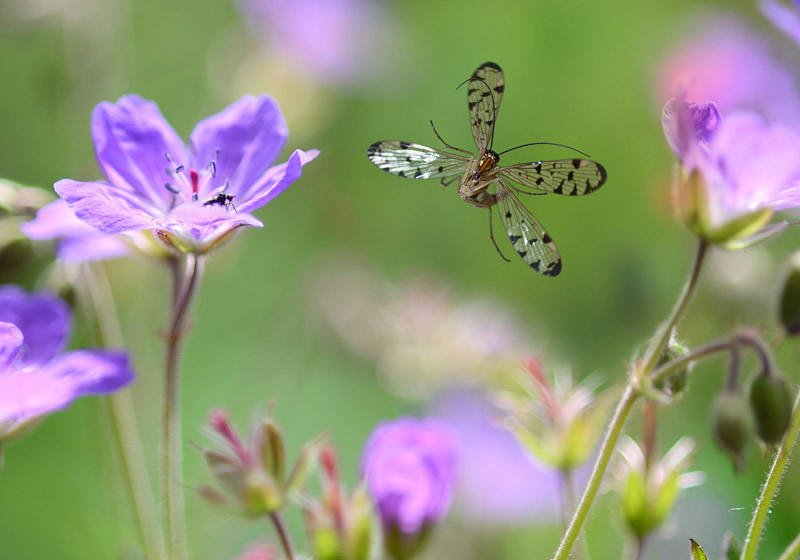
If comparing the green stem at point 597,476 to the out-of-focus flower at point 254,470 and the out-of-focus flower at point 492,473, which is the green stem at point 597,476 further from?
the out-of-focus flower at point 492,473

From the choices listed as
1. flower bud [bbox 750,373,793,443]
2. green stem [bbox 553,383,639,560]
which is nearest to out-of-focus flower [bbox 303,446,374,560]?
green stem [bbox 553,383,639,560]

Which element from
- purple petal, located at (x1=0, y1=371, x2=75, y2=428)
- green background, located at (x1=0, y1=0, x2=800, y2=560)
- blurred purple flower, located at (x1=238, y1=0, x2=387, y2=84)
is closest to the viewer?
purple petal, located at (x1=0, y1=371, x2=75, y2=428)

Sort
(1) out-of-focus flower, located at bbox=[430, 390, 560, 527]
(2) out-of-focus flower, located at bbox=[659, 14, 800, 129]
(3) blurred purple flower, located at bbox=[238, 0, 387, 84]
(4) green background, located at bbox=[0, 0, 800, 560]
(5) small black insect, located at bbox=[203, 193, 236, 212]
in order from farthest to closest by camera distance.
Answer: (3) blurred purple flower, located at bbox=[238, 0, 387, 84], (2) out-of-focus flower, located at bbox=[659, 14, 800, 129], (4) green background, located at bbox=[0, 0, 800, 560], (1) out-of-focus flower, located at bbox=[430, 390, 560, 527], (5) small black insect, located at bbox=[203, 193, 236, 212]

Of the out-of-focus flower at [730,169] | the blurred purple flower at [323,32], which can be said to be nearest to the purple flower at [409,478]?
the out-of-focus flower at [730,169]

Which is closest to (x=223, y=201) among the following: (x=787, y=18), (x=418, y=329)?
(x=787, y=18)

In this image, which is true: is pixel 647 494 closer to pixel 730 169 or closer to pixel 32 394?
pixel 730 169

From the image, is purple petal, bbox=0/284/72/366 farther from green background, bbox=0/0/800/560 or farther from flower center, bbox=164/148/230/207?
green background, bbox=0/0/800/560
